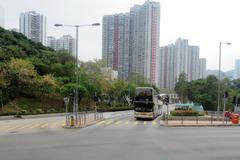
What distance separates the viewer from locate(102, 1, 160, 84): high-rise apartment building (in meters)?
78.9

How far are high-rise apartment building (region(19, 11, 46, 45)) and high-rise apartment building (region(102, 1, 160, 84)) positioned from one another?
17.9 meters

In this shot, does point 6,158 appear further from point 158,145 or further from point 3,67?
point 3,67

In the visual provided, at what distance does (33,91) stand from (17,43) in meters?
17.4

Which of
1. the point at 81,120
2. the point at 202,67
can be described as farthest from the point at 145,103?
the point at 202,67

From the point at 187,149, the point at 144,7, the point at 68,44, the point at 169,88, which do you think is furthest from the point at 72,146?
the point at 169,88

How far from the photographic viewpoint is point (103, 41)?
8106 cm

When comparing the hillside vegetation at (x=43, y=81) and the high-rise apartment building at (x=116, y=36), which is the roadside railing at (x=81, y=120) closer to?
the hillside vegetation at (x=43, y=81)

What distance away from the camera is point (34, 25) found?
253 feet

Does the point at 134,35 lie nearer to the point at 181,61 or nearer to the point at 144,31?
the point at 144,31

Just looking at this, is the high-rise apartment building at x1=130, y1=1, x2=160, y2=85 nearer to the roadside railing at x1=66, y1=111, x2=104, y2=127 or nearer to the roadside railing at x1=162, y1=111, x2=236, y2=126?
the roadside railing at x1=162, y1=111, x2=236, y2=126

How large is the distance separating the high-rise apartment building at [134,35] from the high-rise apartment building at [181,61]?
1807 centimetres

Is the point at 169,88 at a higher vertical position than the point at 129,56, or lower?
lower

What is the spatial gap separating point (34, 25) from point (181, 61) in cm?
5463

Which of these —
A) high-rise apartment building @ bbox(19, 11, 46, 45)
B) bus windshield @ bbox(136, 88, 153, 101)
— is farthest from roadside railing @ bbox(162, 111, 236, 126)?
high-rise apartment building @ bbox(19, 11, 46, 45)
